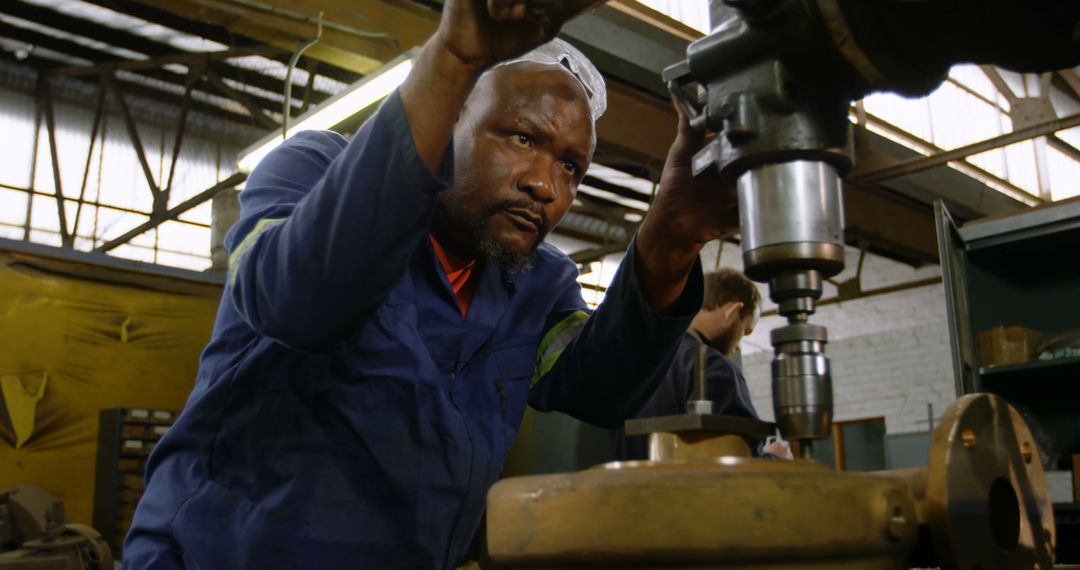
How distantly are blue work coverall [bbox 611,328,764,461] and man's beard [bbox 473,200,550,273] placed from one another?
1.01 metres

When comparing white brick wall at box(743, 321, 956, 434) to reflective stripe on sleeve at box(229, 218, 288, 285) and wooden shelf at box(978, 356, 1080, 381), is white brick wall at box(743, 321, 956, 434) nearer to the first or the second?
wooden shelf at box(978, 356, 1080, 381)

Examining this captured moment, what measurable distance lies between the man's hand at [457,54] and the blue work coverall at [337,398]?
0.11 ft

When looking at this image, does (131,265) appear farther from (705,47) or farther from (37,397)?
(705,47)

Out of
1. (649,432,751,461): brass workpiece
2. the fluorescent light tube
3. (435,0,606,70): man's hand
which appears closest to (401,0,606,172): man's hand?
(435,0,606,70): man's hand

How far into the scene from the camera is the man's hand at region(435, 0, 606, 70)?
651 millimetres

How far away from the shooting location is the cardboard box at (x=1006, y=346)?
8.94ft

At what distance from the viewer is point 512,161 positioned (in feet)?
3.22

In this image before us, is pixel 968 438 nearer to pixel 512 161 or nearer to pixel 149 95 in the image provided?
pixel 512 161

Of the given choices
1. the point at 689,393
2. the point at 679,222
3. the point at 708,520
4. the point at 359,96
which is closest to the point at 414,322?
the point at 679,222

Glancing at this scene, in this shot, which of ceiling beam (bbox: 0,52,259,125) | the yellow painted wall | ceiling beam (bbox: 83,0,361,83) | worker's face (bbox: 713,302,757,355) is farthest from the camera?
ceiling beam (bbox: 0,52,259,125)

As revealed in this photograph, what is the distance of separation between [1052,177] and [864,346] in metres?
1.91

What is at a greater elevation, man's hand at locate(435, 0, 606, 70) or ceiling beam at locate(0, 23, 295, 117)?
ceiling beam at locate(0, 23, 295, 117)

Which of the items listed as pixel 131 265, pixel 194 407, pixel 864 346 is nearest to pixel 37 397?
pixel 131 265

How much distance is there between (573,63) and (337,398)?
1.67 feet
